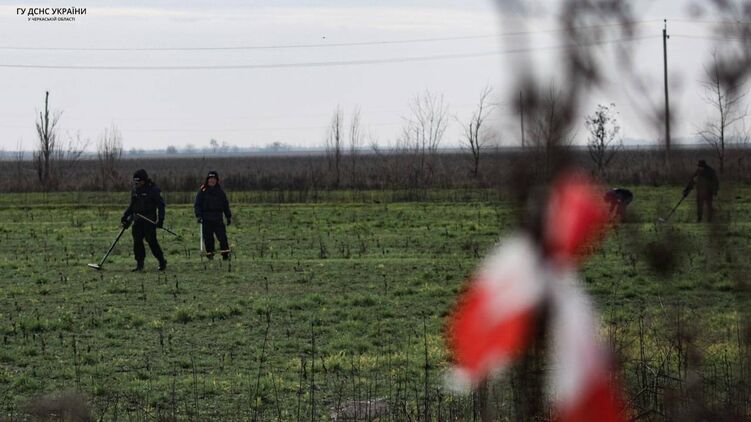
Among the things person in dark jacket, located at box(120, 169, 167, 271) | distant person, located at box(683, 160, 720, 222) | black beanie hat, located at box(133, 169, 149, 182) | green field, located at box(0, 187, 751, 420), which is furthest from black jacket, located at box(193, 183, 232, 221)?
distant person, located at box(683, 160, 720, 222)

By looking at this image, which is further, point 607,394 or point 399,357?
point 399,357

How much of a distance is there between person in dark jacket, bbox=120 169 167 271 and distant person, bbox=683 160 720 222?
14455 millimetres

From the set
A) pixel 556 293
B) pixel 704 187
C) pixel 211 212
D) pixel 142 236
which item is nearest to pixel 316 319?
pixel 142 236

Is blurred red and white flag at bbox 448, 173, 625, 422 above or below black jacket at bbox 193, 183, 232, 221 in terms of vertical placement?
above

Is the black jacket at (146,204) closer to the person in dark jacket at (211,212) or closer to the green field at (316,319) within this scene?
the green field at (316,319)

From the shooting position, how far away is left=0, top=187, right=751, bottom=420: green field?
266 cm

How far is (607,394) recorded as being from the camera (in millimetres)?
2779

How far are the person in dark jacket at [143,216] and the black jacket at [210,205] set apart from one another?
46.0 inches

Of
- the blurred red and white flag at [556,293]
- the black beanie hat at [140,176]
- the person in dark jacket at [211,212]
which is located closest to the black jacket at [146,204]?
the black beanie hat at [140,176]

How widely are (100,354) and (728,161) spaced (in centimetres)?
816

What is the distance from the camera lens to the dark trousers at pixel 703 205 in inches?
93.5

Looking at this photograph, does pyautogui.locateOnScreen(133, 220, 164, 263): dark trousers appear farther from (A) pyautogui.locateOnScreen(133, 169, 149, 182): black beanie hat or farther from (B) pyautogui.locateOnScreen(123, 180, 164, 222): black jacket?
(A) pyautogui.locateOnScreen(133, 169, 149, 182): black beanie hat

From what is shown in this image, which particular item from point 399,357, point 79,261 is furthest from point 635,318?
point 79,261

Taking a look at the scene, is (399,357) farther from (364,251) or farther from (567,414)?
(364,251)
